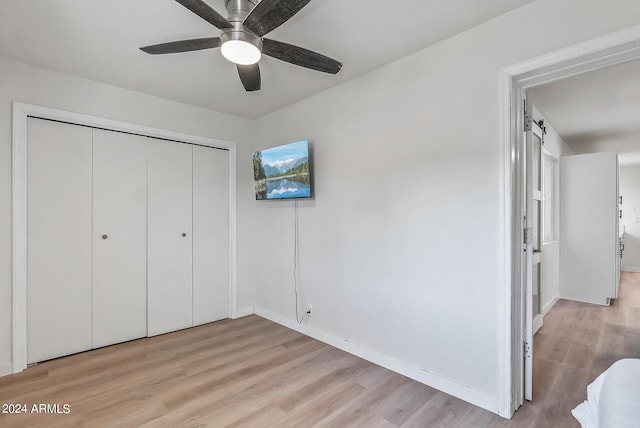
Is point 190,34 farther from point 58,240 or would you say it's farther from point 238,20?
point 58,240

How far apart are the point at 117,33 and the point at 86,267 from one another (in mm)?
2006

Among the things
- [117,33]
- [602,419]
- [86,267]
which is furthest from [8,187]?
[602,419]

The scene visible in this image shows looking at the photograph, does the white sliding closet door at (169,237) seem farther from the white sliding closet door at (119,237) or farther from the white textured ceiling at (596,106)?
the white textured ceiling at (596,106)

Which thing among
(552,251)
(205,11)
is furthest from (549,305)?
(205,11)

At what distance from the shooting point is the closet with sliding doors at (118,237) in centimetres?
258

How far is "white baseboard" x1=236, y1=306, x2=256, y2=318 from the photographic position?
12.3ft

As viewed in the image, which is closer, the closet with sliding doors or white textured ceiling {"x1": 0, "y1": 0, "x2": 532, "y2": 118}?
white textured ceiling {"x1": 0, "y1": 0, "x2": 532, "y2": 118}

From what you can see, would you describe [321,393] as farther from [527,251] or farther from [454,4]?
[454,4]

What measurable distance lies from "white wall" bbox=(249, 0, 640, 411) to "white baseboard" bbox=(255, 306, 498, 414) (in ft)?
0.03

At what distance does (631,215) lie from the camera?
21.6 feet

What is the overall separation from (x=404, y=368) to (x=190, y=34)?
2853 millimetres

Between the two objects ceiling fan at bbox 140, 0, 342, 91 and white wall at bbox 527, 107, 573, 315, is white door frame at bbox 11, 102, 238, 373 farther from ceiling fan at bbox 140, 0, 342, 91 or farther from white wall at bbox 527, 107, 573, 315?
white wall at bbox 527, 107, 573, 315

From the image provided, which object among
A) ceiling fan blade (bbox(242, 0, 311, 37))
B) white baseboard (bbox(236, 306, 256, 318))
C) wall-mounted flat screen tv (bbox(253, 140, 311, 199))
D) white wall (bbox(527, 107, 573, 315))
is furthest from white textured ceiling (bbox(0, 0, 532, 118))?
white baseboard (bbox(236, 306, 256, 318))

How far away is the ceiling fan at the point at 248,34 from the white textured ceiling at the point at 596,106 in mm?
1707
